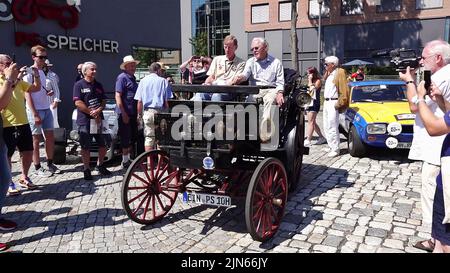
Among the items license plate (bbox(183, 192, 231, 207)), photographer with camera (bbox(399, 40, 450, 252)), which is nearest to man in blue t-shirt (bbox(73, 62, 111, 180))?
license plate (bbox(183, 192, 231, 207))

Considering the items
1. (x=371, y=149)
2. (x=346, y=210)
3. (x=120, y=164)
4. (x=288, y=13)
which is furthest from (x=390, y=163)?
(x=288, y=13)

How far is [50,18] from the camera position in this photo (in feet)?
35.5

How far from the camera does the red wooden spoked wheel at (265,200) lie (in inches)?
139

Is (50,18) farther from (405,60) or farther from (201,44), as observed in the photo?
(201,44)

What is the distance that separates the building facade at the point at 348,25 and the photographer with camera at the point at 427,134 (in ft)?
104

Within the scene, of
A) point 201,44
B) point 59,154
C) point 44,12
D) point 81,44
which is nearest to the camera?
point 59,154

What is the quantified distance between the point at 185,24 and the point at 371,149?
146ft

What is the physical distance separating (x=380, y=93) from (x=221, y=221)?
5.45 meters

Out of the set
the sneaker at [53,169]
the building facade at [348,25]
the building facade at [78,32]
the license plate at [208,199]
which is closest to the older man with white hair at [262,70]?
the license plate at [208,199]

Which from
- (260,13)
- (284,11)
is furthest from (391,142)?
(260,13)

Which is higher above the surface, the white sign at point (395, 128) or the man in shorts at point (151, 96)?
the man in shorts at point (151, 96)

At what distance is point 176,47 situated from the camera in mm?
15961

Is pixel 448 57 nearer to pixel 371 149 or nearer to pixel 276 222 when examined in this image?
pixel 276 222

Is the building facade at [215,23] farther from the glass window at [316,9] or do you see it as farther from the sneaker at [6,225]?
the sneaker at [6,225]
